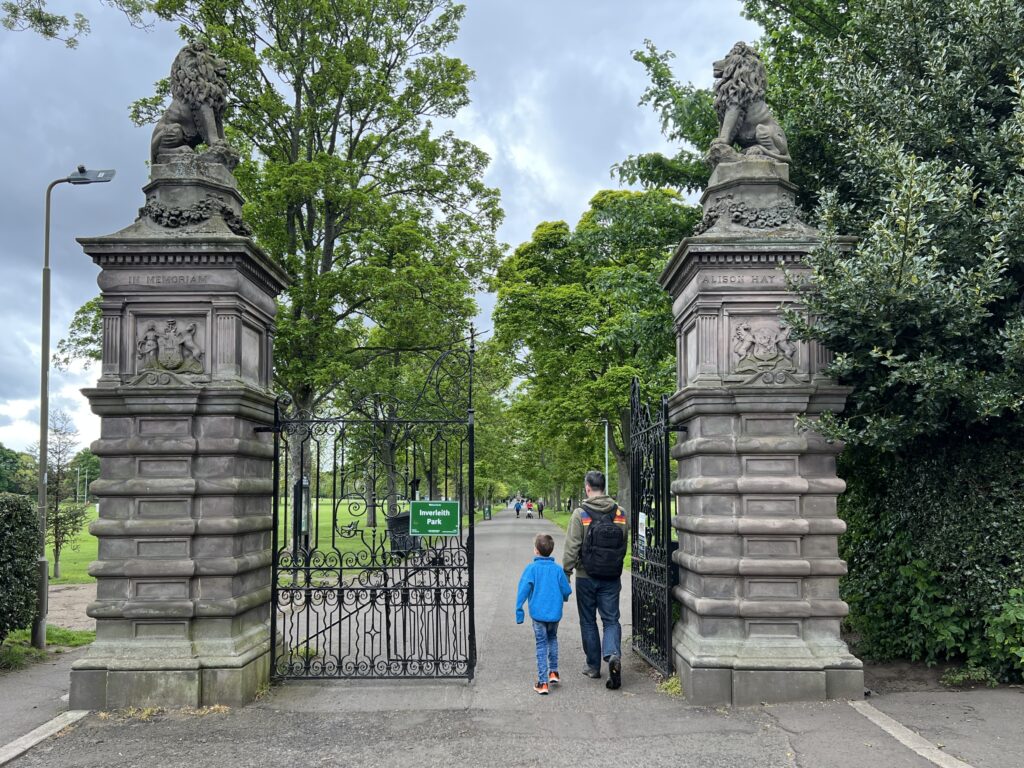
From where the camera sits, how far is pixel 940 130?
8.01m

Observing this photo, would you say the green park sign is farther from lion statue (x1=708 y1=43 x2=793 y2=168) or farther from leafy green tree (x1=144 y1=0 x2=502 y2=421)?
leafy green tree (x1=144 y1=0 x2=502 y2=421)

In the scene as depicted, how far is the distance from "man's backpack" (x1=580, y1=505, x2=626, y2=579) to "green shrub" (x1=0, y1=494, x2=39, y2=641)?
260 inches

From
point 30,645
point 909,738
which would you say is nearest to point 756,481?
point 909,738

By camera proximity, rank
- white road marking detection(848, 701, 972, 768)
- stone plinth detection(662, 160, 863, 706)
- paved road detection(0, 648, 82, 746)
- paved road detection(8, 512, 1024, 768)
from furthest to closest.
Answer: stone plinth detection(662, 160, 863, 706) → paved road detection(0, 648, 82, 746) → paved road detection(8, 512, 1024, 768) → white road marking detection(848, 701, 972, 768)

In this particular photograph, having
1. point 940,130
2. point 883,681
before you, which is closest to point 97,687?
point 883,681

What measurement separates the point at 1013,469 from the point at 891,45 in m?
4.86

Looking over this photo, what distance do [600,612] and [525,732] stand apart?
1.83 metres

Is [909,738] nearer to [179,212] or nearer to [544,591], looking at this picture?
[544,591]

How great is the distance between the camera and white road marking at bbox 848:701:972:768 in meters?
5.61

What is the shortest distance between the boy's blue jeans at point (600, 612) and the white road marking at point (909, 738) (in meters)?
2.30

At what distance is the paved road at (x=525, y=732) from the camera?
233 inches

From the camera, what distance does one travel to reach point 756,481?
7371 millimetres

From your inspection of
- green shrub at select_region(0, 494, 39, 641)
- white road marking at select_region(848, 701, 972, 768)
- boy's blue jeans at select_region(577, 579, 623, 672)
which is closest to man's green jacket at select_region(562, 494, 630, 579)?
boy's blue jeans at select_region(577, 579, 623, 672)

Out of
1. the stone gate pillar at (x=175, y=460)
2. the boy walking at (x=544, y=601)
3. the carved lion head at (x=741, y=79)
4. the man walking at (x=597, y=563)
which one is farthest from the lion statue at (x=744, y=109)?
the stone gate pillar at (x=175, y=460)
